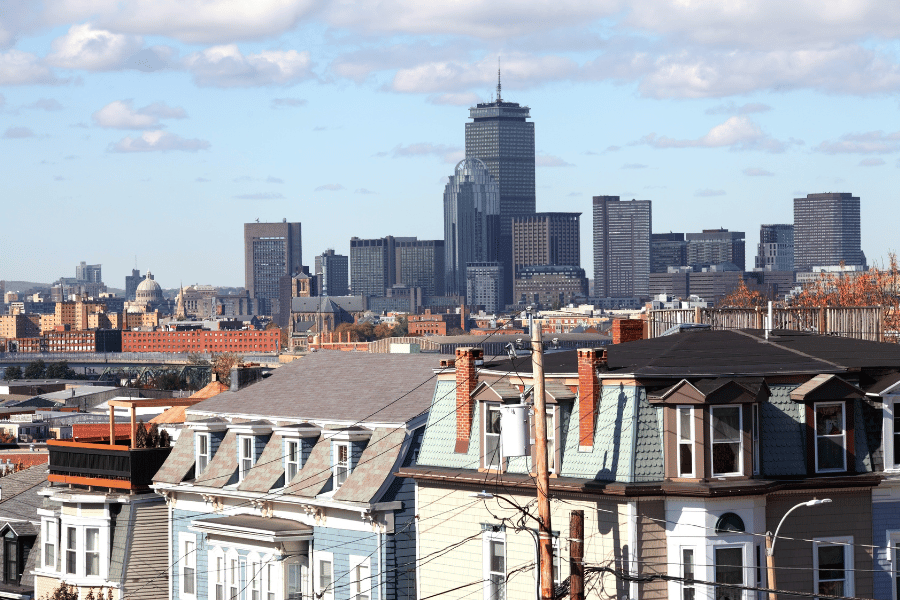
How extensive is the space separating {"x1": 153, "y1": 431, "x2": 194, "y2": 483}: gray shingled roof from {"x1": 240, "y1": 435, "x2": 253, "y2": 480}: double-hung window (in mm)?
2725

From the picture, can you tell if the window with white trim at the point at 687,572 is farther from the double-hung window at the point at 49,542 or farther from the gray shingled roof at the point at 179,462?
the double-hung window at the point at 49,542

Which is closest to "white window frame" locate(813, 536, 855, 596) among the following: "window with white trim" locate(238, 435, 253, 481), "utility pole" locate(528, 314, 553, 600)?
"utility pole" locate(528, 314, 553, 600)

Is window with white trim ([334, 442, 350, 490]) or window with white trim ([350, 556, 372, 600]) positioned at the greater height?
window with white trim ([334, 442, 350, 490])

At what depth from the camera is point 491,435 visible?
31.9 metres

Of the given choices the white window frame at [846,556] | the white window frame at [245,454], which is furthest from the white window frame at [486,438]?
the white window frame at [245,454]

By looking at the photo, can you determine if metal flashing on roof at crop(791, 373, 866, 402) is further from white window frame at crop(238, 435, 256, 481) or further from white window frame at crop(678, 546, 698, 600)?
white window frame at crop(238, 435, 256, 481)

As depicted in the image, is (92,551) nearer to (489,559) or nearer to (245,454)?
(245,454)

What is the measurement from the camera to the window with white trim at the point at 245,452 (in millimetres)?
41219

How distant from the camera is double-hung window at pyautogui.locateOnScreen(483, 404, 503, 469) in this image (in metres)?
31.6

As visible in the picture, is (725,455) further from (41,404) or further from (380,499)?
(41,404)

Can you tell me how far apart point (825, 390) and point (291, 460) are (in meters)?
15.3

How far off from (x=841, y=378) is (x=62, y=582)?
24.7 metres

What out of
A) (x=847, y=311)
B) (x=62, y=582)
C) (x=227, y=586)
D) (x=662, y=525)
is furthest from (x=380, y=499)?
(x=847, y=311)

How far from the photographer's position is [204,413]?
44.9 metres
